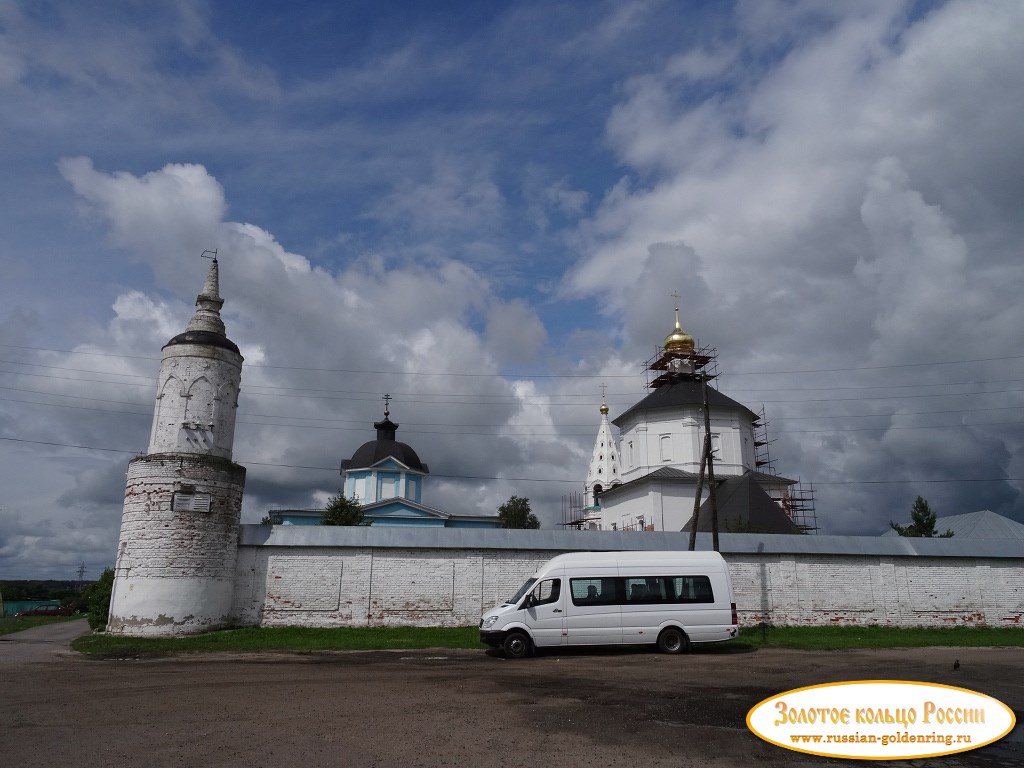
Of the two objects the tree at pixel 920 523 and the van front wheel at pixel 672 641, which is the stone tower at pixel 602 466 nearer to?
the tree at pixel 920 523

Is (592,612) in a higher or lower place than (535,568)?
lower

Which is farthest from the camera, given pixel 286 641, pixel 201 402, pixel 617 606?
pixel 201 402

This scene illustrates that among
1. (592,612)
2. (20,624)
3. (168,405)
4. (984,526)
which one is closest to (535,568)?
(592,612)

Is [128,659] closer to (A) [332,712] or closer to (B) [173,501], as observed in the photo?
(B) [173,501]

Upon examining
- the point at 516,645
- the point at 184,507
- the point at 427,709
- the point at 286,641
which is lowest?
the point at 286,641

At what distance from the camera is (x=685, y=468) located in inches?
1693

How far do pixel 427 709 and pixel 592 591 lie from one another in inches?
292

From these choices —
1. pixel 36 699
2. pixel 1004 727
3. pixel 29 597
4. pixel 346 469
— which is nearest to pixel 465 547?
pixel 36 699

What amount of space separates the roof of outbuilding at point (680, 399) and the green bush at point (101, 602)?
100 feet

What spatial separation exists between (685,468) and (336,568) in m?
26.8

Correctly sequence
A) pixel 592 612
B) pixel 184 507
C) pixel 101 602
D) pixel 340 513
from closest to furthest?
pixel 592 612
pixel 184 507
pixel 101 602
pixel 340 513

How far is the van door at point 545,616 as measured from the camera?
50.0ft

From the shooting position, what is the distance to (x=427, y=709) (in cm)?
881

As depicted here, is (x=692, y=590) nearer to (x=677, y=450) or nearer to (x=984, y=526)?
(x=677, y=450)
